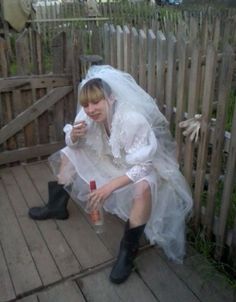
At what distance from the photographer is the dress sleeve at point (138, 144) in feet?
7.06

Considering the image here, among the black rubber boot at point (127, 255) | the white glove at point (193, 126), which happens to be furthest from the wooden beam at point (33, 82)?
the black rubber boot at point (127, 255)

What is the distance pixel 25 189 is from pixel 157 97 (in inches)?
58.9

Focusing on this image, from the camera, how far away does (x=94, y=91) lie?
222 cm

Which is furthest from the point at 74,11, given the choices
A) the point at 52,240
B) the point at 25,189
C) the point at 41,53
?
the point at 52,240

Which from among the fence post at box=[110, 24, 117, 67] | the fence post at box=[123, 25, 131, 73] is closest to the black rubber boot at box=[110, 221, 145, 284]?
the fence post at box=[123, 25, 131, 73]

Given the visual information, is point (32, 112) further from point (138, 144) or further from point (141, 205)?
point (141, 205)

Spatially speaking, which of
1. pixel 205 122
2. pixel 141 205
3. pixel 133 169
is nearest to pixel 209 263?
pixel 141 205

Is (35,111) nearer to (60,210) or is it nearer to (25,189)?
(25,189)

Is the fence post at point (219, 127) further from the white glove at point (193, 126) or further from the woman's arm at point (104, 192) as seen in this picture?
the woman's arm at point (104, 192)

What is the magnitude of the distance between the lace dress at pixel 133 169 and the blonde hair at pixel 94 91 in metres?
0.14

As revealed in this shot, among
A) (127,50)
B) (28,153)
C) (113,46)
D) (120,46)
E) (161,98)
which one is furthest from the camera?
(28,153)

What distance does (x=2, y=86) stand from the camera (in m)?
3.37

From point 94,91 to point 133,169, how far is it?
21.8 inches

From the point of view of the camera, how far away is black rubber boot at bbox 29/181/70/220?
108 inches
